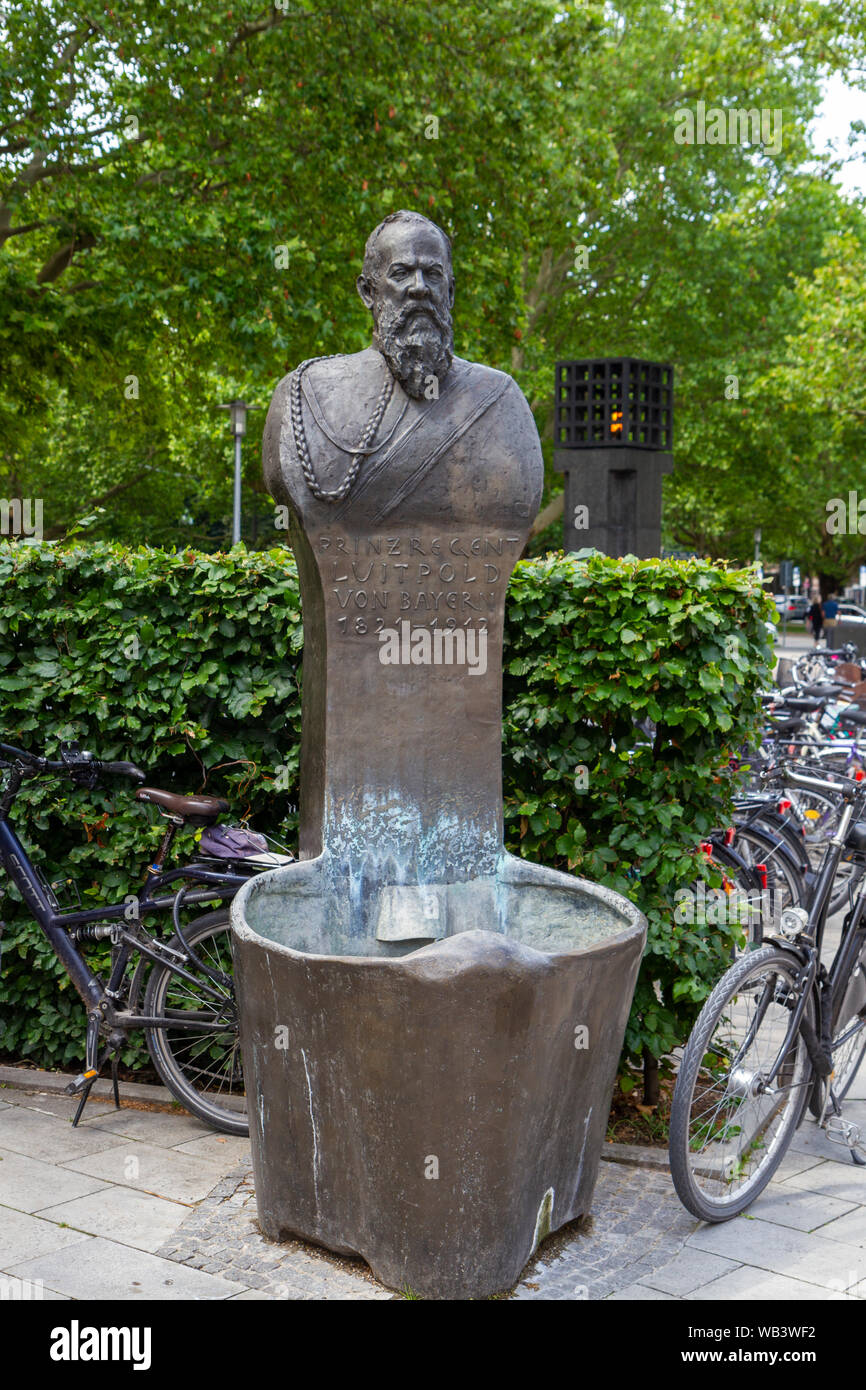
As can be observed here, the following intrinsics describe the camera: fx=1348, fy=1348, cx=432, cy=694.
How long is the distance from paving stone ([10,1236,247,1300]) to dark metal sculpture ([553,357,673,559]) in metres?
10.5

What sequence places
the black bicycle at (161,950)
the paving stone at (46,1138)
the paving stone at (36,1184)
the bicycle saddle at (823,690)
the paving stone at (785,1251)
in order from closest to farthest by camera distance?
1. the paving stone at (785,1251)
2. the paving stone at (36,1184)
3. the paving stone at (46,1138)
4. the black bicycle at (161,950)
5. the bicycle saddle at (823,690)

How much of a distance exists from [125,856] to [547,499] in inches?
1056

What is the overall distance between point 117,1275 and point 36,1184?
0.83 m

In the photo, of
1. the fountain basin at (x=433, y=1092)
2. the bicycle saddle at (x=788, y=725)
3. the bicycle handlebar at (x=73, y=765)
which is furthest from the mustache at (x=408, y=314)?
the bicycle saddle at (x=788, y=725)

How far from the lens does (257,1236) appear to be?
13.0 ft

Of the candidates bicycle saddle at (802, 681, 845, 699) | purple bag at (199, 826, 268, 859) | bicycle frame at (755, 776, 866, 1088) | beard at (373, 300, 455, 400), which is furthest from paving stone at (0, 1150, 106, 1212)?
bicycle saddle at (802, 681, 845, 699)

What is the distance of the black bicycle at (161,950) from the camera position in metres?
5.07

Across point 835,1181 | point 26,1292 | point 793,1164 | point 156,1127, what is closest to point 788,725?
point 793,1164

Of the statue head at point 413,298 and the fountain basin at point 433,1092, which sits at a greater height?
the statue head at point 413,298

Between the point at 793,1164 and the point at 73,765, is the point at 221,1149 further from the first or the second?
the point at 793,1164

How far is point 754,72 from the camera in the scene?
700 inches

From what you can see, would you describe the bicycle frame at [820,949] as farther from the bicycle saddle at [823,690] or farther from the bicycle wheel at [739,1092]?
the bicycle saddle at [823,690]

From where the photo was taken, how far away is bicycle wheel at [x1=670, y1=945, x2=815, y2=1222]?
13.1 feet

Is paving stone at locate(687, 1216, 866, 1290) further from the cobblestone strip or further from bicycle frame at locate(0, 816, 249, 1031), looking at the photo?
bicycle frame at locate(0, 816, 249, 1031)
